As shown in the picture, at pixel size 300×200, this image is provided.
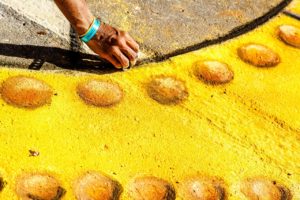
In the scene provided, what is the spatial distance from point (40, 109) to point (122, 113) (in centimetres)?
33

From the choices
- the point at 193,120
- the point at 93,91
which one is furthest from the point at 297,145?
the point at 93,91

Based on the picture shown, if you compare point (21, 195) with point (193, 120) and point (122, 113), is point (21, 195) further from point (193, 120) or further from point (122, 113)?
point (193, 120)

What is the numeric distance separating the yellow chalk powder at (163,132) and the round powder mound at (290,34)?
336 millimetres

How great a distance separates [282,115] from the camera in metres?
2.24

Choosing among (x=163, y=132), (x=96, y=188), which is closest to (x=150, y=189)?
(x=96, y=188)

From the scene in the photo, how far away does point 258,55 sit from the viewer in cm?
254

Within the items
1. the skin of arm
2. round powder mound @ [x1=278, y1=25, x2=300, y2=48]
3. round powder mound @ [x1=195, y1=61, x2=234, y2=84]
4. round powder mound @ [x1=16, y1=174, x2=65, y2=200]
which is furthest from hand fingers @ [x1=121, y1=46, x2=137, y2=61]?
round powder mound @ [x1=278, y1=25, x2=300, y2=48]

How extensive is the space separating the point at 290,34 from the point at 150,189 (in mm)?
1375

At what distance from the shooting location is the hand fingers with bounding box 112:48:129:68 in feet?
7.29

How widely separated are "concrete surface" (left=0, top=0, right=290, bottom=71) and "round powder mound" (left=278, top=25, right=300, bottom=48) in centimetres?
19

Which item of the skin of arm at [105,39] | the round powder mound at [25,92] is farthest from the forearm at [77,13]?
the round powder mound at [25,92]

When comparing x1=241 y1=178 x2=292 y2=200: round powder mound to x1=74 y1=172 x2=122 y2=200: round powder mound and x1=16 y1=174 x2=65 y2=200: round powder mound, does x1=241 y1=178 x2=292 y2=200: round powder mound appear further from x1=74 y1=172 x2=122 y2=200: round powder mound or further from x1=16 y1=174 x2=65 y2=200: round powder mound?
x1=16 y1=174 x2=65 y2=200: round powder mound

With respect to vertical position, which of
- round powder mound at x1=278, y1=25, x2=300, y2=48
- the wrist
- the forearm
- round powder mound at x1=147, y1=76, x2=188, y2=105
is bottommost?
round powder mound at x1=278, y1=25, x2=300, y2=48

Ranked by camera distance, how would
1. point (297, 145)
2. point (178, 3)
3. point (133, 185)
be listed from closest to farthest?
point (133, 185) < point (297, 145) < point (178, 3)
